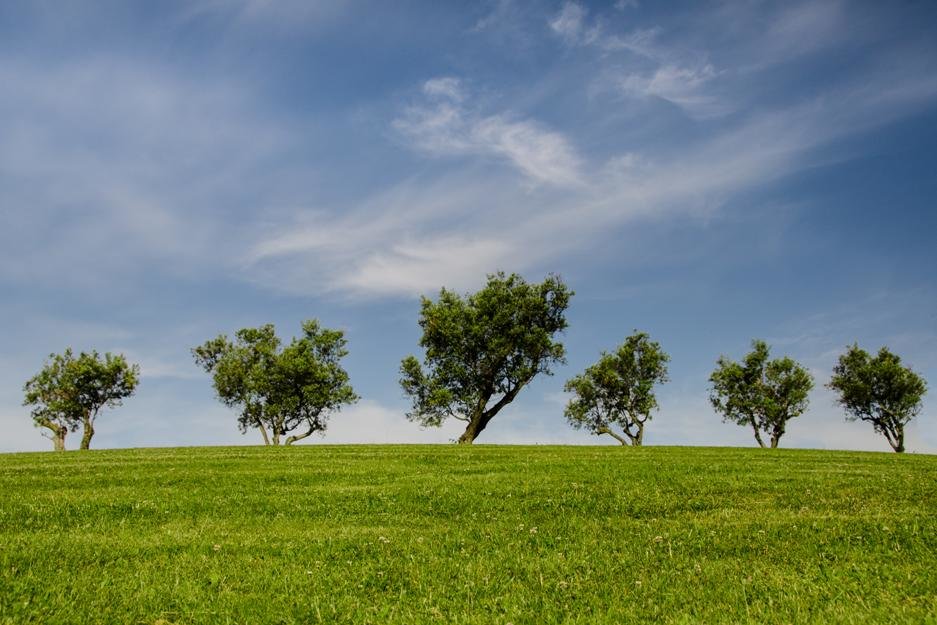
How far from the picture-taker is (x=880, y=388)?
66.9 metres

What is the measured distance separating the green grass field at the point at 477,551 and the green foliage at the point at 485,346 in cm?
3885

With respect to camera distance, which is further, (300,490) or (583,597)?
(300,490)

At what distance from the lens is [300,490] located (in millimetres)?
15977

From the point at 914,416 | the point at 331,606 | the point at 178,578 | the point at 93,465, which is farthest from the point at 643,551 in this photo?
the point at 914,416

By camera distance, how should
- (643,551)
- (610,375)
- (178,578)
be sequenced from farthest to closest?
(610,375) → (643,551) → (178,578)

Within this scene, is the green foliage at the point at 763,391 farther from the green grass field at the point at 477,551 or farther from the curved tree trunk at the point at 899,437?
the green grass field at the point at 477,551

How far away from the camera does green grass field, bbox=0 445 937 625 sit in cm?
707

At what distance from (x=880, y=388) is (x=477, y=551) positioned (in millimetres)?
73938

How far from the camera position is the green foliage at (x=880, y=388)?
215ft

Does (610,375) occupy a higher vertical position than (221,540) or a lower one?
higher

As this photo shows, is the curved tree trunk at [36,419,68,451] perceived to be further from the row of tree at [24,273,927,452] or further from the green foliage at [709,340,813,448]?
the green foliage at [709,340,813,448]

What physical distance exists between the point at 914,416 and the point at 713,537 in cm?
7291

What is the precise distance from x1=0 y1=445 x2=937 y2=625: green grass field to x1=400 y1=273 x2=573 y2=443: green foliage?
38.9m

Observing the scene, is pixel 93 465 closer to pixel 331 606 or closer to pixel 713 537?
pixel 331 606
